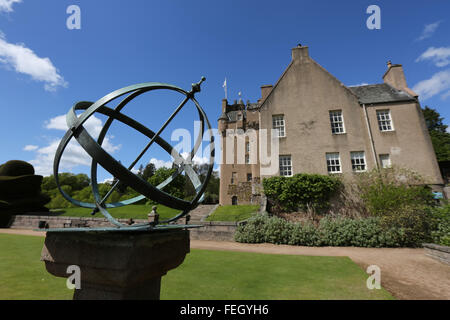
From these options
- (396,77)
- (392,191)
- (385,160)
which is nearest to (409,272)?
(392,191)

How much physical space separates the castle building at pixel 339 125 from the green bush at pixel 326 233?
494cm

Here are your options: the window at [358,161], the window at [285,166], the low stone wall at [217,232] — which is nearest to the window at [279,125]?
the window at [285,166]

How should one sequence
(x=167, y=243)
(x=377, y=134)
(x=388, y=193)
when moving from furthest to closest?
(x=377, y=134) → (x=388, y=193) → (x=167, y=243)

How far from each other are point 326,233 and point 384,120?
1171cm

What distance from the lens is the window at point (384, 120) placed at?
16.8m

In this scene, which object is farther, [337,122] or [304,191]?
[337,122]

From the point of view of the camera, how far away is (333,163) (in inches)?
664

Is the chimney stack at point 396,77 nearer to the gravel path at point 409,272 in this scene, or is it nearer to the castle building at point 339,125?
the castle building at point 339,125

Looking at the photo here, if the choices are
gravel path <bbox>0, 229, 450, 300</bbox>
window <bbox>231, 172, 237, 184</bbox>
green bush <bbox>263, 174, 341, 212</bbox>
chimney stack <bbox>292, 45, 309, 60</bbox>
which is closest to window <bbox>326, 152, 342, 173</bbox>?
green bush <bbox>263, 174, 341, 212</bbox>

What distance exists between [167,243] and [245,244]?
34.6ft

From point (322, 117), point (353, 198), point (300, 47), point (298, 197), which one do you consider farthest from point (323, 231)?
point (300, 47)

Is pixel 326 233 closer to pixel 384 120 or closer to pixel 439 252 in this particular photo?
pixel 439 252
